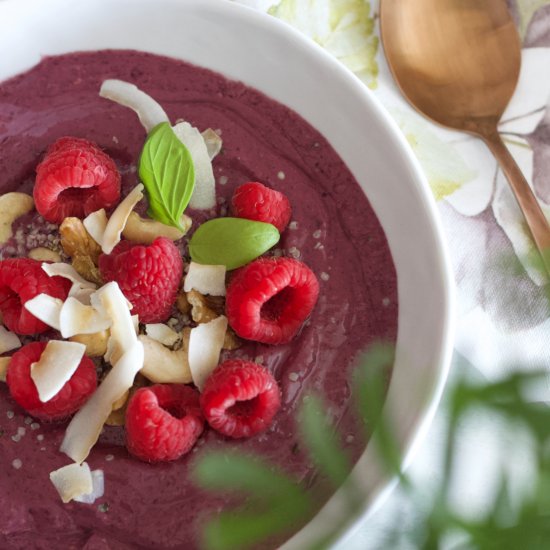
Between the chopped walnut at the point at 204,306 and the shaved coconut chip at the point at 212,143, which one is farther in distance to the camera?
the shaved coconut chip at the point at 212,143

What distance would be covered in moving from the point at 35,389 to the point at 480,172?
1.13 meters

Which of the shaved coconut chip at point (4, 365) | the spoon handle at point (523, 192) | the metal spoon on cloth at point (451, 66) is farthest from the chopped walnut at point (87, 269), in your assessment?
the spoon handle at point (523, 192)

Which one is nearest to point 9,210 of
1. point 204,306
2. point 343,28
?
point 204,306

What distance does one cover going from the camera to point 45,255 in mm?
1635

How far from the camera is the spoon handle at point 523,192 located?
184 cm

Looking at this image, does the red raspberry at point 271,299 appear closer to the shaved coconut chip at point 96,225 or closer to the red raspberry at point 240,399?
the red raspberry at point 240,399

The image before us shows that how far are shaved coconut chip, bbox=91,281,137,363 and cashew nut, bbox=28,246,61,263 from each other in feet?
0.52

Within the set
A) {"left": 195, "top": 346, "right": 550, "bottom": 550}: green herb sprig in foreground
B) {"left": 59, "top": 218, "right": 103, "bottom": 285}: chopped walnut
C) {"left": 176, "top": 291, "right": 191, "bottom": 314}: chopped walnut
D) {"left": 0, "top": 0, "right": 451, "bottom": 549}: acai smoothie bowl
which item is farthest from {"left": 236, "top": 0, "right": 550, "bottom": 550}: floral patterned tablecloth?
{"left": 195, "top": 346, "right": 550, "bottom": 550}: green herb sprig in foreground

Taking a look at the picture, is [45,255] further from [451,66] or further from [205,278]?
[451,66]

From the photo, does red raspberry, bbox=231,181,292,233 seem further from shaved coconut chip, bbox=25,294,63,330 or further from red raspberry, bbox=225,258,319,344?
shaved coconut chip, bbox=25,294,63,330

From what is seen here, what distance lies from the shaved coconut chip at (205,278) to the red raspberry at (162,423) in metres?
0.20

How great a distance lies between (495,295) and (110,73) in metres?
1.00

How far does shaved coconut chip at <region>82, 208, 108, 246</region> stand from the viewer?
1606mm

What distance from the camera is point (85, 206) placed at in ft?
5.44
